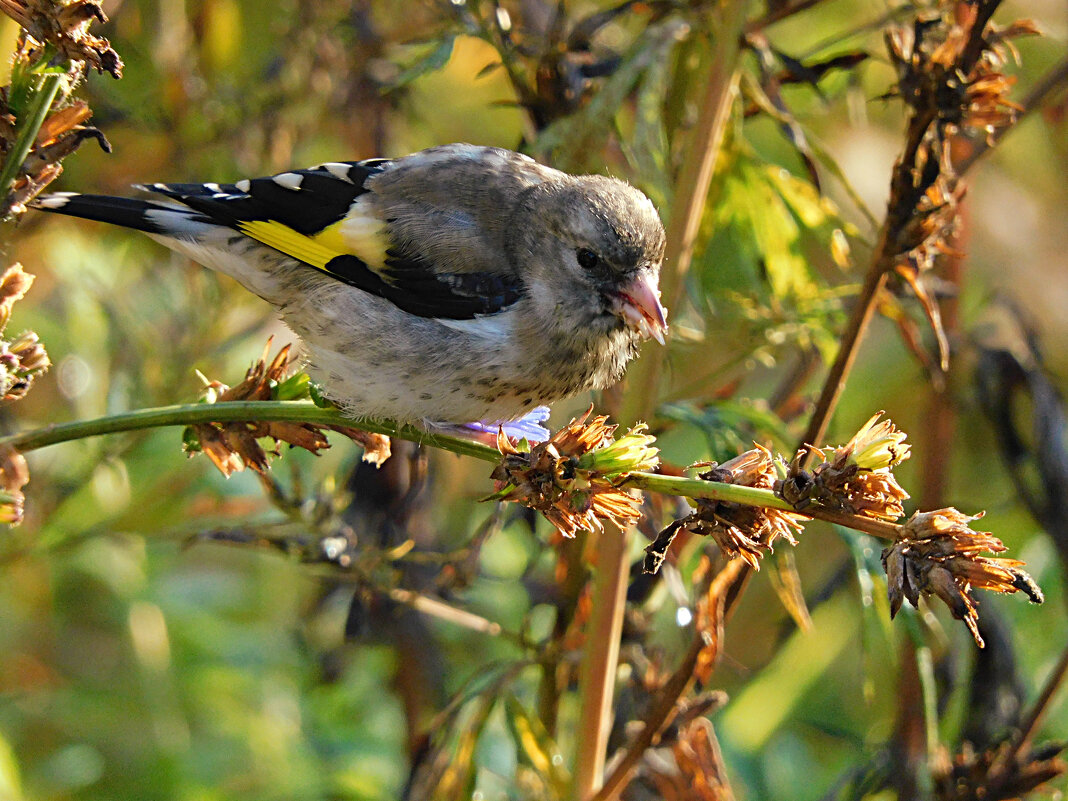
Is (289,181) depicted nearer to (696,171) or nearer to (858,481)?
(696,171)

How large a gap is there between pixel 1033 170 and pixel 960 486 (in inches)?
43.5

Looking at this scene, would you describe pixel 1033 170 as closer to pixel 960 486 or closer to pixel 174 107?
pixel 960 486

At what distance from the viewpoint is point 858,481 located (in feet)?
3.80

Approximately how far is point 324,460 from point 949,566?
2.73 meters

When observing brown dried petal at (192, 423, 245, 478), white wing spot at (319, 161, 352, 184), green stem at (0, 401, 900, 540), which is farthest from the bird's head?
brown dried petal at (192, 423, 245, 478)

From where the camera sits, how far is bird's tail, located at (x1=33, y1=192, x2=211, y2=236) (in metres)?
1.86

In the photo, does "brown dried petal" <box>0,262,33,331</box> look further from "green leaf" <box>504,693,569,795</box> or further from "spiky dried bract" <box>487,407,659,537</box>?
"green leaf" <box>504,693,569,795</box>

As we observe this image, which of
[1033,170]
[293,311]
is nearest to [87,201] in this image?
[293,311]

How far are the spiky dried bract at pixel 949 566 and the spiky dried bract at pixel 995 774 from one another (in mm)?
968

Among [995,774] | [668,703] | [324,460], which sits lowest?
[324,460]

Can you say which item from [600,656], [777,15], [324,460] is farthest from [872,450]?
[324,460]

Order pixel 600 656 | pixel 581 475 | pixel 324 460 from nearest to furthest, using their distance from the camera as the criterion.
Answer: pixel 581 475
pixel 600 656
pixel 324 460

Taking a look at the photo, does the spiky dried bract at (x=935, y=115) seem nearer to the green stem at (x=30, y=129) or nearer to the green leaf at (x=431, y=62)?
the green leaf at (x=431, y=62)

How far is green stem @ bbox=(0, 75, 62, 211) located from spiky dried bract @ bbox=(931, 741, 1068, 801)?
1.84 meters
